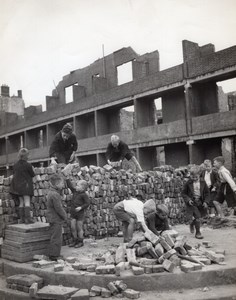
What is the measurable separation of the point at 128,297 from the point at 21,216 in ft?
11.0

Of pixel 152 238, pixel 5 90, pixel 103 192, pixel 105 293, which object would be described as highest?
pixel 5 90

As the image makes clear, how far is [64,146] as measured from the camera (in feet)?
28.3

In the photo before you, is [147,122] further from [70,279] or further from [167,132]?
[70,279]

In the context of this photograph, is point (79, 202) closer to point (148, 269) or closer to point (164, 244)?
point (164, 244)

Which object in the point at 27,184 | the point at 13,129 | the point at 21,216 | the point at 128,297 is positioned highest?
the point at 13,129

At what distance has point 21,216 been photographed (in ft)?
23.6

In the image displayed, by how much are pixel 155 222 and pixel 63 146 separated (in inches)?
126

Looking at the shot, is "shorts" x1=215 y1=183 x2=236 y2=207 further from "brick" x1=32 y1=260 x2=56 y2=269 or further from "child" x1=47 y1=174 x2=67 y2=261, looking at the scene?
"brick" x1=32 y1=260 x2=56 y2=269

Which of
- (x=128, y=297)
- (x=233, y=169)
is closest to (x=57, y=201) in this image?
(x=128, y=297)

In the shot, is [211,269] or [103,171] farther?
[103,171]

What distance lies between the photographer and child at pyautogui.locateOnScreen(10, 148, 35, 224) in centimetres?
701

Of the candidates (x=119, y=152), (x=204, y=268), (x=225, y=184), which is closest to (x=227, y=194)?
(x=225, y=184)

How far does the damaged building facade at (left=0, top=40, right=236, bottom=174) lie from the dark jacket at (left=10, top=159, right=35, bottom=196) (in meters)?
11.4

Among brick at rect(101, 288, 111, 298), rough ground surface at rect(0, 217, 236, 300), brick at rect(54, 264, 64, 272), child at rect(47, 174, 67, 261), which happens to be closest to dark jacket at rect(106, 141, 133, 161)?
rough ground surface at rect(0, 217, 236, 300)
